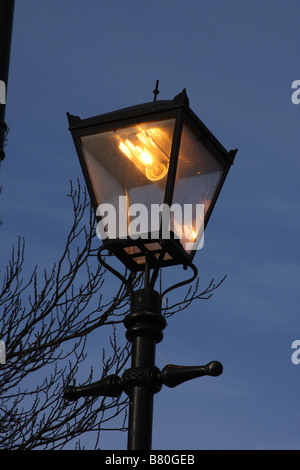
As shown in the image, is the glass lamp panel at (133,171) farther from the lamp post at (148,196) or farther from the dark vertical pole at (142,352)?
the dark vertical pole at (142,352)

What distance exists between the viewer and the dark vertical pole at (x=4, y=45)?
384 cm

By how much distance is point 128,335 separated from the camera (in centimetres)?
362

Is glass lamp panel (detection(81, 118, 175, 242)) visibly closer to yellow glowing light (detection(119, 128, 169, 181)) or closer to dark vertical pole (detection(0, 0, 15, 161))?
yellow glowing light (detection(119, 128, 169, 181))

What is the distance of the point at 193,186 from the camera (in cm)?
370

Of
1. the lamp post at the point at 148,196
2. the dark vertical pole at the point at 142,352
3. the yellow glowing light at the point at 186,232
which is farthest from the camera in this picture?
the yellow glowing light at the point at 186,232

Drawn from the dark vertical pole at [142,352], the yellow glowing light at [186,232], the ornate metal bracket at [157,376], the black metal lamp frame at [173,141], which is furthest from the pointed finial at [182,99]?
the ornate metal bracket at [157,376]

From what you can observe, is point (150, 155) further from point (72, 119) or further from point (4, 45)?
point (4, 45)

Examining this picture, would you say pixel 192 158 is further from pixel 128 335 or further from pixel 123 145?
pixel 128 335

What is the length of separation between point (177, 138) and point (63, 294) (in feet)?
15.5

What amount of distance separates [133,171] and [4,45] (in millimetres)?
1019

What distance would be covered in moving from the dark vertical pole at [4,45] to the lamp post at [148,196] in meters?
0.39

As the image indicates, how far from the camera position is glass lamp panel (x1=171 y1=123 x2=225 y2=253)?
361 cm

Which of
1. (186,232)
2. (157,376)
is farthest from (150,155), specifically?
(157,376)

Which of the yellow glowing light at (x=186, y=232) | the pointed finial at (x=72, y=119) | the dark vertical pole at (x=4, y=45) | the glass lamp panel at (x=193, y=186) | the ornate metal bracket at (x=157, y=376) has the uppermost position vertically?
the dark vertical pole at (x=4, y=45)
